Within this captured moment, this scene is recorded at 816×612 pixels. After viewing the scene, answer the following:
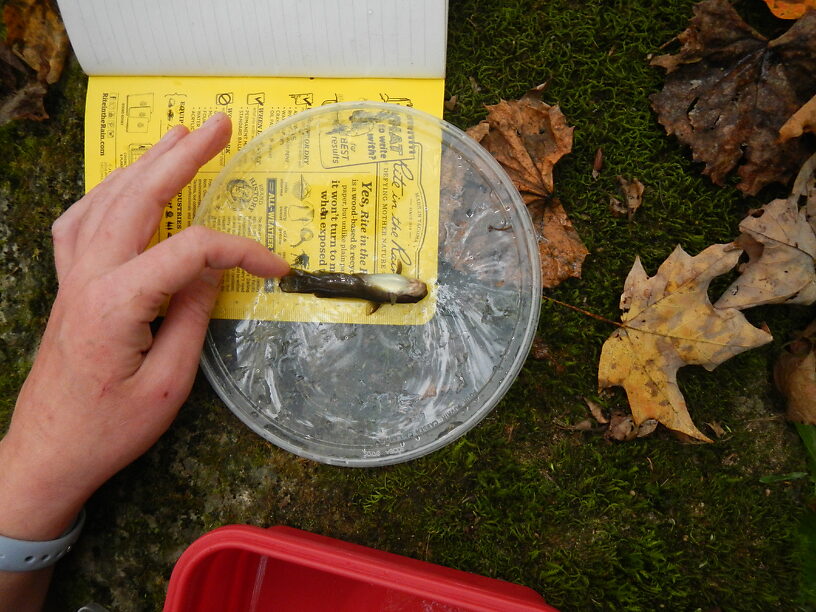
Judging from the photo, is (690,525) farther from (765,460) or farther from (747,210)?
(747,210)

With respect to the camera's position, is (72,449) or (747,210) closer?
(72,449)

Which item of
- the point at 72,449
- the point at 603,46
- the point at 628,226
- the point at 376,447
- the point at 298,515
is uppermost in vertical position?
the point at 603,46

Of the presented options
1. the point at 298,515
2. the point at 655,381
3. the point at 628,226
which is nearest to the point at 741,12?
the point at 628,226

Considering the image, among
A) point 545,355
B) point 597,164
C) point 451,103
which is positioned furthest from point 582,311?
point 451,103

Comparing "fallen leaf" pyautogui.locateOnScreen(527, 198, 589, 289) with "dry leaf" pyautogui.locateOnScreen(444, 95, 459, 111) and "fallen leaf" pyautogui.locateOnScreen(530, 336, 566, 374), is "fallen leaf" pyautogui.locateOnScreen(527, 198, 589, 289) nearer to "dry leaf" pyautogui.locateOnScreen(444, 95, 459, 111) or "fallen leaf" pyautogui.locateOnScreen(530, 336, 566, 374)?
"fallen leaf" pyautogui.locateOnScreen(530, 336, 566, 374)

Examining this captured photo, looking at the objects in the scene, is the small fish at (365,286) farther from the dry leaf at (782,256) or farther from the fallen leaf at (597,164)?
the dry leaf at (782,256)
